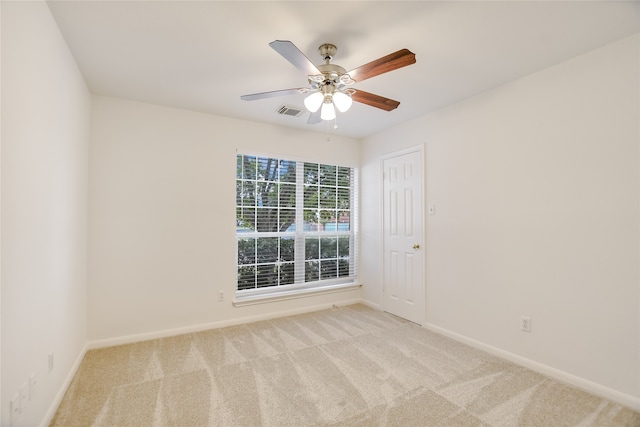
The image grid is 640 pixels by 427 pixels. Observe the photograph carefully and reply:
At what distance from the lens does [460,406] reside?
199cm

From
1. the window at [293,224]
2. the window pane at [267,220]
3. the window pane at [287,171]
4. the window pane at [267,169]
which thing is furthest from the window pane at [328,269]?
the window pane at [267,169]

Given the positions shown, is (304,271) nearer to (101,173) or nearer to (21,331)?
(101,173)

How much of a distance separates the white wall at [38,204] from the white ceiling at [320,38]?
339 millimetres

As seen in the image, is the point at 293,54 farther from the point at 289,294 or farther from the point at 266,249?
the point at 289,294

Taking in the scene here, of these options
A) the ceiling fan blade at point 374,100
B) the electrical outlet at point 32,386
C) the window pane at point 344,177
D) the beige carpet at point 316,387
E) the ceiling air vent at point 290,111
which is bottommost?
the beige carpet at point 316,387

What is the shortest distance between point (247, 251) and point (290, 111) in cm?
178

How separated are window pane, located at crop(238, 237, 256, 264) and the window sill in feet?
1.46

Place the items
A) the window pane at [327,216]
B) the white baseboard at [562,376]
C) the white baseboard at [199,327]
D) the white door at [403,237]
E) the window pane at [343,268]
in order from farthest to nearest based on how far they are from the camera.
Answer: the window pane at [343,268] → the window pane at [327,216] → the white door at [403,237] → the white baseboard at [199,327] → the white baseboard at [562,376]

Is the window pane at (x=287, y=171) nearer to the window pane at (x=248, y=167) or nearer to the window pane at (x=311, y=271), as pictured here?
the window pane at (x=248, y=167)

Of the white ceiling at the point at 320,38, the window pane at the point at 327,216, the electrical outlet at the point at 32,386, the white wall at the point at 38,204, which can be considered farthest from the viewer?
the window pane at the point at 327,216

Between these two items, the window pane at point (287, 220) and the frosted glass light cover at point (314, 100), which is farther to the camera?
the window pane at point (287, 220)

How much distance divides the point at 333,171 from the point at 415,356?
8.74 ft

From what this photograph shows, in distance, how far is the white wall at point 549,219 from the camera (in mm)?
2049

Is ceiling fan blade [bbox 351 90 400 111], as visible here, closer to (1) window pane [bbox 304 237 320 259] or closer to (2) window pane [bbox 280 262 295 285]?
(1) window pane [bbox 304 237 320 259]
